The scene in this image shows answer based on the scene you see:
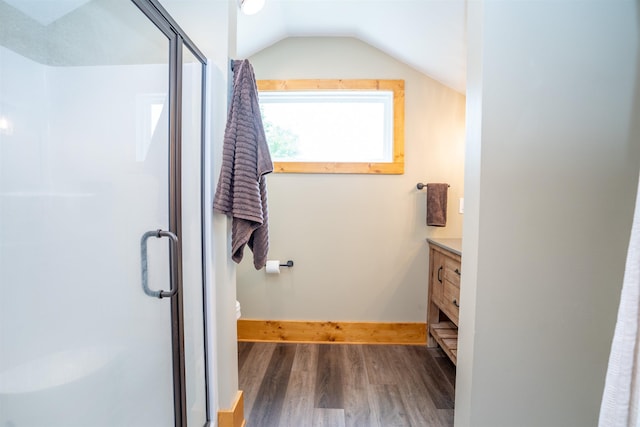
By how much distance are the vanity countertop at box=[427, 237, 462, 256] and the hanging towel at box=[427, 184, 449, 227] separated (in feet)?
0.43

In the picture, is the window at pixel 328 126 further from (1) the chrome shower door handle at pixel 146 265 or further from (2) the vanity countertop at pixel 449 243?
(1) the chrome shower door handle at pixel 146 265

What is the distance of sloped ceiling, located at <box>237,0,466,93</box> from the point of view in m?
1.48

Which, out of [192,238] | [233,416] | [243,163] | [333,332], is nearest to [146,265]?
[192,238]

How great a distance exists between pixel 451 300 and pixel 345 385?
0.90 m

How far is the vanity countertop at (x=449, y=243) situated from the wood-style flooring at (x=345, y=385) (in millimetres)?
886

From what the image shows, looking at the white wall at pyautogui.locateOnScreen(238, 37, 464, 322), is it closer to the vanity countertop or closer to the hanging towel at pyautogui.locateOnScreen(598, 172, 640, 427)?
the vanity countertop

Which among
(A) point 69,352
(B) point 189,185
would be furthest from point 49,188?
(A) point 69,352

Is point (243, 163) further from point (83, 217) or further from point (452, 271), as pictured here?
point (452, 271)

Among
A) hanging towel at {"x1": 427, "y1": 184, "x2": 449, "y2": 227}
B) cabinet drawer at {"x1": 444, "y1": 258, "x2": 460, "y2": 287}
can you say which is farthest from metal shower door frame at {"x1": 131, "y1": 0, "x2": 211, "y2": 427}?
hanging towel at {"x1": 427, "y1": 184, "x2": 449, "y2": 227}

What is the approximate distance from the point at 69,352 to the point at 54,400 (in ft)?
0.50

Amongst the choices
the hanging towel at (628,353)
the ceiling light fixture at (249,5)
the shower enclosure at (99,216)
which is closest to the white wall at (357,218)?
the ceiling light fixture at (249,5)

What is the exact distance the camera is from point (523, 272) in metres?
0.94

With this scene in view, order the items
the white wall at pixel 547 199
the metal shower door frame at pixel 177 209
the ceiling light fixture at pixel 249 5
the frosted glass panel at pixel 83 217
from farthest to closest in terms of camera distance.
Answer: the ceiling light fixture at pixel 249 5 < the metal shower door frame at pixel 177 209 < the white wall at pixel 547 199 < the frosted glass panel at pixel 83 217

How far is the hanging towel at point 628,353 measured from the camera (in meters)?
0.50
